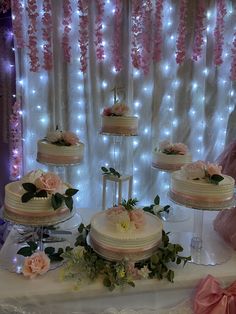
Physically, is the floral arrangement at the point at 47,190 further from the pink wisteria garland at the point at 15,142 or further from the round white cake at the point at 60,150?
the pink wisteria garland at the point at 15,142

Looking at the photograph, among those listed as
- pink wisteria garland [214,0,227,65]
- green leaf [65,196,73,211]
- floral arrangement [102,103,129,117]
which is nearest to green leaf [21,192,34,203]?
green leaf [65,196,73,211]

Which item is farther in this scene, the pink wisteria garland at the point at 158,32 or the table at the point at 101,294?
the pink wisteria garland at the point at 158,32

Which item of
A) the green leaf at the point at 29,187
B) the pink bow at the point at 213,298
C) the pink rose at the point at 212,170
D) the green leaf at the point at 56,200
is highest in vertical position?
the pink rose at the point at 212,170

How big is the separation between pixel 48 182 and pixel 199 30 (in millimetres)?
1689

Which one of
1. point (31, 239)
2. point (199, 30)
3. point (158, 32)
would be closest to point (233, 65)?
point (199, 30)

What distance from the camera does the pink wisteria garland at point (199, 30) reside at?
214cm

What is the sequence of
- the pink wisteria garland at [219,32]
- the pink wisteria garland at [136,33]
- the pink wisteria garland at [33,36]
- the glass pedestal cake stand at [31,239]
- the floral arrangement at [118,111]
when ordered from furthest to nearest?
the pink wisteria garland at [219,32] < the pink wisteria garland at [136,33] < the pink wisteria garland at [33,36] < the floral arrangement at [118,111] < the glass pedestal cake stand at [31,239]

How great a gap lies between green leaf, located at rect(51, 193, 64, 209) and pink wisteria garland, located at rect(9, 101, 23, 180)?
4.00 ft

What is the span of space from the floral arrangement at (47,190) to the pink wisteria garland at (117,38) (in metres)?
1.29

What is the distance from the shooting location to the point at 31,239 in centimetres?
126

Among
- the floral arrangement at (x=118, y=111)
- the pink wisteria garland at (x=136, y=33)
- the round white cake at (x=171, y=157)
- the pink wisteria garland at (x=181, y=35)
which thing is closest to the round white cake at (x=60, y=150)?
the floral arrangement at (x=118, y=111)

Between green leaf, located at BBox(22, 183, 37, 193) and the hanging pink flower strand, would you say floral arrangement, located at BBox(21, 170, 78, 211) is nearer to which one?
green leaf, located at BBox(22, 183, 37, 193)

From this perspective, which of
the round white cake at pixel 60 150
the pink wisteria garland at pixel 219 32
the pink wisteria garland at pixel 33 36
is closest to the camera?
the round white cake at pixel 60 150

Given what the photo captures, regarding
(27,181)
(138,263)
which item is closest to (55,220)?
(27,181)
